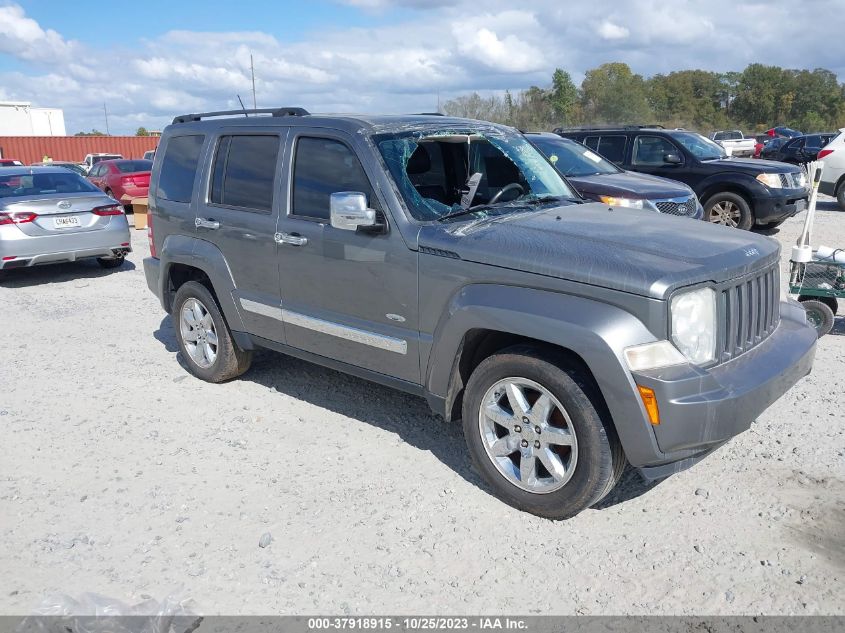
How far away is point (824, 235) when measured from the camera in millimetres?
11984

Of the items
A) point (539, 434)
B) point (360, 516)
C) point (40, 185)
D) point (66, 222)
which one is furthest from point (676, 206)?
point (40, 185)

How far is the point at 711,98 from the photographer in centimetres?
7375

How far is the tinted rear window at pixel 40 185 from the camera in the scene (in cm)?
975

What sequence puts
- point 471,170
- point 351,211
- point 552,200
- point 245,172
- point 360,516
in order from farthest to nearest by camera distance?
point 245,172 → point 471,170 → point 552,200 → point 351,211 → point 360,516

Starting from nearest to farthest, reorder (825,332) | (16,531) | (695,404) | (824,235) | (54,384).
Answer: (695,404) → (16,531) → (54,384) → (825,332) → (824,235)

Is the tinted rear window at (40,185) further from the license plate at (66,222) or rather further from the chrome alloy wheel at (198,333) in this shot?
the chrome alloy wheel at (198,333)

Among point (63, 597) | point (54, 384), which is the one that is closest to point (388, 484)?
point (63, 597)

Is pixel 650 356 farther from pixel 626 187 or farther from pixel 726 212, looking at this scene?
pixel 726 212

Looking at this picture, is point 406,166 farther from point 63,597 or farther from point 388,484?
point 63,597

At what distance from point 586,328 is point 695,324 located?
1.74 feet

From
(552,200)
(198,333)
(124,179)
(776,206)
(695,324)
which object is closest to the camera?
(695,324)

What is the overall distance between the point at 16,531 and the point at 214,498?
0.99m

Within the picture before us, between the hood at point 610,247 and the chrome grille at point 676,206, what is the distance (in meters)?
4.67

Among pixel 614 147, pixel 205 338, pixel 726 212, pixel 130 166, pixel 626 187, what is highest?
pixel 130 166
